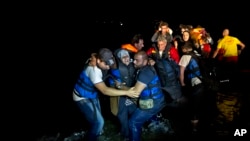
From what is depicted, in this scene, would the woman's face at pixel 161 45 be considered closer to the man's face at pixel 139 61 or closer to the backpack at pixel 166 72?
the backpack at pixel 166 72

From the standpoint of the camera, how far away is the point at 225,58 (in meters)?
8.79

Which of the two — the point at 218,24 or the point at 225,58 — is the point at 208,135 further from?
the point at 218,24

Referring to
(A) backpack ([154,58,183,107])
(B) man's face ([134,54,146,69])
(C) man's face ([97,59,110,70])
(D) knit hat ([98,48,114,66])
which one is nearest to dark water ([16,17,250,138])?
(C) man's face ([97,59,110,70])

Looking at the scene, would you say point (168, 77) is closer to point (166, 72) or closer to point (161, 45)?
point (166, 72)

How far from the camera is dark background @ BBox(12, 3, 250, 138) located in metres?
8.84

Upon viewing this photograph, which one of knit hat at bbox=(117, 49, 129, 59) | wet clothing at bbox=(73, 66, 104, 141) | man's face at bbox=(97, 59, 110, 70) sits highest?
knit hat at bbox=(117, 49, 129, 59)

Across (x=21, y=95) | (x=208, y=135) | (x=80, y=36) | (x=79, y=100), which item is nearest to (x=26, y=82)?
(x=21, y=95)

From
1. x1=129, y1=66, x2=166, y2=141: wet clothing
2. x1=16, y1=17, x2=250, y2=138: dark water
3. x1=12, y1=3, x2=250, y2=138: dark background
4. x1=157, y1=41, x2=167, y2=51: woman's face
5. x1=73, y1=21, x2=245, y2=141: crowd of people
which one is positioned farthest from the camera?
x1=12, y1=3, x2=250, y2=138: dark background

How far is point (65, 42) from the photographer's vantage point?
22812 millimetres

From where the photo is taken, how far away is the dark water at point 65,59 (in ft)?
27.3

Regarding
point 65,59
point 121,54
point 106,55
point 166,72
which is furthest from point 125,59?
point 65,59

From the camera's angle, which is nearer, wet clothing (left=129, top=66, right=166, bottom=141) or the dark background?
wet clothing (left=129, top=66, right=166, bottom=141)

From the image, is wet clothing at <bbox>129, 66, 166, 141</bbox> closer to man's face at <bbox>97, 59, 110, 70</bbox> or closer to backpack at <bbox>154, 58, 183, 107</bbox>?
backpack at <bbox>154, 58, 183, 107</bbox>

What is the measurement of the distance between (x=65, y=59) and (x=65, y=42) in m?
4.94
